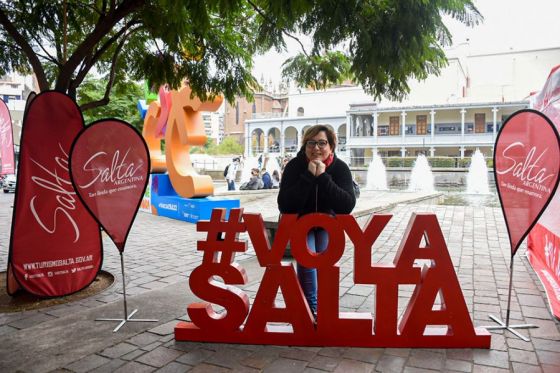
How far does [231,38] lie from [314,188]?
2.72 metres

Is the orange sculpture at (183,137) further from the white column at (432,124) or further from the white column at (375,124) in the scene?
the white column at (432,124)

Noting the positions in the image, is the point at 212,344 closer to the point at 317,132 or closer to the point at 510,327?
the point at 317,132

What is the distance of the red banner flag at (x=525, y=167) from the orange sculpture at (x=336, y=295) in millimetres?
776

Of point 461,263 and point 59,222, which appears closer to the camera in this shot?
point 59,222

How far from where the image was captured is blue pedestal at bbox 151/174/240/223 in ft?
31.5

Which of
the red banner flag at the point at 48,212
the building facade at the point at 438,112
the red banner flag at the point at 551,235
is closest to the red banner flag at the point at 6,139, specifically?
the red banner flag at the point at 48,212

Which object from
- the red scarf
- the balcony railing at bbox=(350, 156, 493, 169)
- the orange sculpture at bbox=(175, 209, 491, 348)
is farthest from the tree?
the balcony railing at bbox=(350, 156, 493, 169)

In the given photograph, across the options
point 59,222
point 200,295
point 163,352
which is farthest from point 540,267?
point 59,222

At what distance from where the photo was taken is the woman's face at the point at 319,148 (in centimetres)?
336

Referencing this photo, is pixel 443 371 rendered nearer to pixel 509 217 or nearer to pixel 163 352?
pixel 509 217

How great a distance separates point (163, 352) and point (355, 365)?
1374 mm

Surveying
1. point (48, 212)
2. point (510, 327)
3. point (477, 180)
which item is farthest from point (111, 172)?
point (477, 180)

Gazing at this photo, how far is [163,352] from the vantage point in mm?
3102

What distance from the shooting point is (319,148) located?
132 inches
